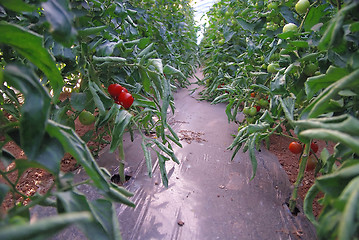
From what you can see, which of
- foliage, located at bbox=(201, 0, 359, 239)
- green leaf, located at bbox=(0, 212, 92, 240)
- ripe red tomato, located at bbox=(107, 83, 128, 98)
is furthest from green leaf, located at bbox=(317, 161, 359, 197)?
ripe red tomato, located at bbox=(107, 83, 128, 98)

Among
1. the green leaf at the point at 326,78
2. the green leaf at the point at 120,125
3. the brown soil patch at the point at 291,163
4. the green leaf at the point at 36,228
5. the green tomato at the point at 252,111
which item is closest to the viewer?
the green leaf at the point at 36,228

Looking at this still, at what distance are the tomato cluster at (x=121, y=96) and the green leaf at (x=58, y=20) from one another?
50 centimetres

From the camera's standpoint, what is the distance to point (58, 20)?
0.31 metres

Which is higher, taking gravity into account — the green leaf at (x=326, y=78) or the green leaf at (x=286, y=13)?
the green leaf at (x=286, y=13)

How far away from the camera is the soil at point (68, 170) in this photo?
100 cm

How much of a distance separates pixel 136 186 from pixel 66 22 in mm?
909

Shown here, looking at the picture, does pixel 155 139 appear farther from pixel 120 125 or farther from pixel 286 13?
pixel 286 13

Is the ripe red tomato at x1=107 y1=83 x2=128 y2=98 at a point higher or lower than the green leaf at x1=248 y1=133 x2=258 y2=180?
higher

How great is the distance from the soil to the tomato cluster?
1.34 ft

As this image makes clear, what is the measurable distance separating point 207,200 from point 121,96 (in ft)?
1.93

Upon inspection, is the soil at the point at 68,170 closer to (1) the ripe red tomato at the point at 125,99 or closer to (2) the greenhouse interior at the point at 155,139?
(2) the greenhouse interior at the point at 155,139

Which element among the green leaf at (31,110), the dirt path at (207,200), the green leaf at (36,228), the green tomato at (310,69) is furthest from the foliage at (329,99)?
the green leaf at (31,110)

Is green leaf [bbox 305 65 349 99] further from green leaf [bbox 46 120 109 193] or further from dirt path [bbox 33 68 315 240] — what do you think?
dirt path [bbox 33 68 315 240]

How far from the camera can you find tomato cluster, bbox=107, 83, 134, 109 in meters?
0.84
